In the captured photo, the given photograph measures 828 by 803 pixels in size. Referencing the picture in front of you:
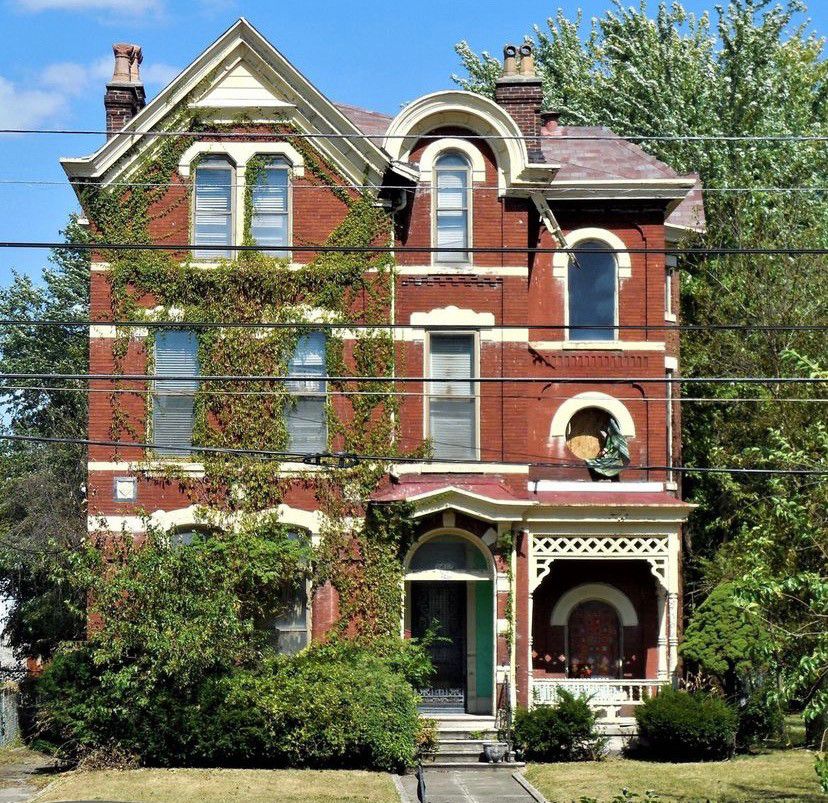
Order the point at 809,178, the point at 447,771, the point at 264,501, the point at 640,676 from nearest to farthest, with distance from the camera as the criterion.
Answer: the point at 447,771 → the point at 264,501 → the point at 640,676 → the point at 809,178

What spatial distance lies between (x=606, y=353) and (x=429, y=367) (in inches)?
160

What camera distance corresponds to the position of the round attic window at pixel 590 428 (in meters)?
30.0

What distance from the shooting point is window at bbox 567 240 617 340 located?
29.9m

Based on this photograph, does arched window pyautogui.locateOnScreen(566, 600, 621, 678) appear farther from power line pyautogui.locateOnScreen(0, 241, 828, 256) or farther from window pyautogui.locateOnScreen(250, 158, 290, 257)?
window pyautogui.locateOnScreen(250, 158, 290, 257)

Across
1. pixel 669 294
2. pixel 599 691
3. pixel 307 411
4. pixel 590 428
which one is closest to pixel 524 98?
pixel 669 294

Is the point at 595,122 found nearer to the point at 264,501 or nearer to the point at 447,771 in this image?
the point at 264,501

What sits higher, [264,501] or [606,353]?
[606,353]

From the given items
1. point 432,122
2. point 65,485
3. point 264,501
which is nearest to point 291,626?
point 264,501

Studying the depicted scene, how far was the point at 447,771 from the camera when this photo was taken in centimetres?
2522

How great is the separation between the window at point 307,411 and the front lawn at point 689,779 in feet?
22.7

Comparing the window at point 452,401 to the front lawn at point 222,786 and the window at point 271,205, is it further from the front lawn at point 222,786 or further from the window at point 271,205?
the front lawn at point 222,786

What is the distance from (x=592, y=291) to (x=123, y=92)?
Result: 987 cm

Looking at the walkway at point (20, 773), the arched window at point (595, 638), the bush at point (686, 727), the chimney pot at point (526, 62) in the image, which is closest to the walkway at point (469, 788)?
the bush at point (686, 727)

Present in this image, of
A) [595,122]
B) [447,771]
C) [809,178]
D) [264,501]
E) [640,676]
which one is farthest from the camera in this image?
[595,122]
